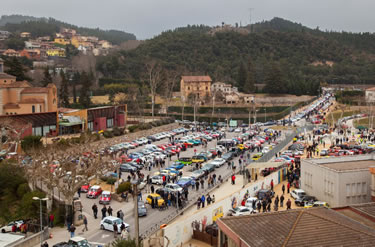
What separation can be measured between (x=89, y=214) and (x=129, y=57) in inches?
3787

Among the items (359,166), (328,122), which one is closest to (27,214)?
(359,166)

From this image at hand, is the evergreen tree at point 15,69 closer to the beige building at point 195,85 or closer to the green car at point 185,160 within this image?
the green car at point 185,160

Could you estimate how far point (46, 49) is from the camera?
147750 millimetres

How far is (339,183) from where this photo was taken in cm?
2414

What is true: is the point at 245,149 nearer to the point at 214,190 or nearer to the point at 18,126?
the point at 214,190

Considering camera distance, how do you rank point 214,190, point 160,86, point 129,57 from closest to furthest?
point 214,190
point 160,86
point 129,57

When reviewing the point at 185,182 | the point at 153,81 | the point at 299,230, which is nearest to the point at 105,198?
Answer: the point at 185,182

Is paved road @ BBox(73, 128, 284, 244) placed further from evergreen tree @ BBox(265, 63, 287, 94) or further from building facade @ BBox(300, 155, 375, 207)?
evergreen tree @ BBox(265, 63, 287, 94)

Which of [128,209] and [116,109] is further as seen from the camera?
[116,109]

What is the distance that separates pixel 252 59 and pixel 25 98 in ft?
279

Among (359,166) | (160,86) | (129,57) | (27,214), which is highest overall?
(129,57)

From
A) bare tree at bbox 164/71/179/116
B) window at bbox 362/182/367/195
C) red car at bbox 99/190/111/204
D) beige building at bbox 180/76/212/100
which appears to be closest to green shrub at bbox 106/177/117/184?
red car at bbox 99/190/111/204

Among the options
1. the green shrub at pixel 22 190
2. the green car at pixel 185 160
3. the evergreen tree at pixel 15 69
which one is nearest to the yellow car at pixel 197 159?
the green car at pixel 185 160

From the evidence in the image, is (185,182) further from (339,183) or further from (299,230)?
(299,230)
